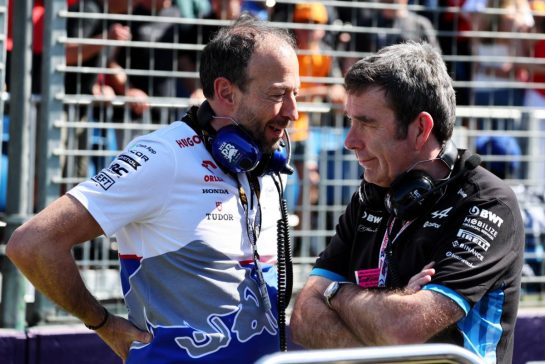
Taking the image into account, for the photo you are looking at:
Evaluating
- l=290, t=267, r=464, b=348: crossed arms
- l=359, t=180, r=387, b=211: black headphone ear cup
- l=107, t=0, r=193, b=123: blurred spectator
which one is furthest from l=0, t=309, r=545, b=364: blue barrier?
l=359, t=180, r=387, b=211: black headphone ear cup

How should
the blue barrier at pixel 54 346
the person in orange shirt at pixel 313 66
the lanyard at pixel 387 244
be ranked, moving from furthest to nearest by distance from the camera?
the person in orange shirt at pixel 313 66 → the blue barrier at pixel 54 346 → the lanyard at pixel 387 244

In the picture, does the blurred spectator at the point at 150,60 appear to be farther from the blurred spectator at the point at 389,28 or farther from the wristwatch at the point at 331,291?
the wristwatch at the point at 331,291

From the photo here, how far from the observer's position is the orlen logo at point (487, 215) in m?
3.55

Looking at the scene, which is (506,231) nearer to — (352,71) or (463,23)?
(352,71)

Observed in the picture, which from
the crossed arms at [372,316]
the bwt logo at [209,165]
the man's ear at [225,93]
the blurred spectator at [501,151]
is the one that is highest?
the man's ear at [225,93]

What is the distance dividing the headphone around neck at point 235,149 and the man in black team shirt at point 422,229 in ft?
1.31

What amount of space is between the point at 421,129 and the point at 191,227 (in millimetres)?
915

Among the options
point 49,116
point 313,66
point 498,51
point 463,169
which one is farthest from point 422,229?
point 498,51

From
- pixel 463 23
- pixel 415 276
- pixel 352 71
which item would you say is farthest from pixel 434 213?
pixel 463 23

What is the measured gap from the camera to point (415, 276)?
3.52 metres

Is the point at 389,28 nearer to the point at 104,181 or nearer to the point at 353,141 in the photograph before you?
the point at 353,141

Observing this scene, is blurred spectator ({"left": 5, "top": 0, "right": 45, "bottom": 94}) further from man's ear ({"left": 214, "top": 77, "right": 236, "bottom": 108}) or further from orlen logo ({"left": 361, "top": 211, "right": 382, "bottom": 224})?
orlen logo ({"left": 361, "top": 211, "right": 382, "bottom": 224})

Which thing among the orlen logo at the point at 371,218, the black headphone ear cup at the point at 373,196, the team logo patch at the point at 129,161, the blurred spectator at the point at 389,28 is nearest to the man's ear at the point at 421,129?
the black headphone ear cup at the point at 373,196

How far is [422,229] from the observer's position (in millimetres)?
3611
